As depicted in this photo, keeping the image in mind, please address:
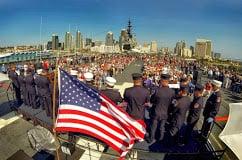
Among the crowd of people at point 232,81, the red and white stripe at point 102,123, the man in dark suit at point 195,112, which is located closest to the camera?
the red and white stripe at point 102,123

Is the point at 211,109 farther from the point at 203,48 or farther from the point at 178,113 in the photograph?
the point at 203,48

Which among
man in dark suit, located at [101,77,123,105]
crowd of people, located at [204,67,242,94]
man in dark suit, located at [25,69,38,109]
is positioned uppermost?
man in dark suit, located at [101,77,123,105]

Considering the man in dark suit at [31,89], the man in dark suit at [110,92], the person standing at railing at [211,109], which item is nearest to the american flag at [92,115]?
the man in dark suit at [110,92]

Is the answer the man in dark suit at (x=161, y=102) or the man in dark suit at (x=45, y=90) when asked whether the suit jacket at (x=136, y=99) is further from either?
the man in dark suit at (x=45, y=90)

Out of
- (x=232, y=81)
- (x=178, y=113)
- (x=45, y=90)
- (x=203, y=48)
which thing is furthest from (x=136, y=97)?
A: (x=203, y=48)

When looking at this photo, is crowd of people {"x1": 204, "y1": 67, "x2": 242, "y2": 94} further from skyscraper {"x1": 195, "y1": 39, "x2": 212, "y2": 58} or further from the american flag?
skyscraper {"x1": 195, "y1": 39, "x2": 212, "y2": 58}

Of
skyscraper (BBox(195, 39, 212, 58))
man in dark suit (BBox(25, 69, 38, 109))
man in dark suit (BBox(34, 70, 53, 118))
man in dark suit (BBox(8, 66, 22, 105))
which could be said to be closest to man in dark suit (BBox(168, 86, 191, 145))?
man in dark suit (BBox(34, 70, 53, 118))
